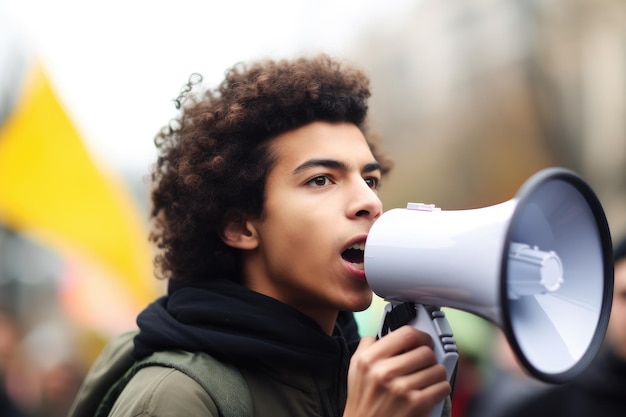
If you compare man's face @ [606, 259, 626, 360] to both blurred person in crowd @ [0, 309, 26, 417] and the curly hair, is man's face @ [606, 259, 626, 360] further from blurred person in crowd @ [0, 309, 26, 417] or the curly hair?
blurred person in crowd @ [0, 309, 26, 417]

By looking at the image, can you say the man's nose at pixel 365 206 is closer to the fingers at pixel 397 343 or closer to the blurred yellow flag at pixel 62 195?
the fingers at pixel 397 343

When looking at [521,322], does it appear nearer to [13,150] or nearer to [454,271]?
[454,271]

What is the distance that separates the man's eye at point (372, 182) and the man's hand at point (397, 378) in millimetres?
601

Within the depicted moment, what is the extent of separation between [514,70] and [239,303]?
14511 millimetres

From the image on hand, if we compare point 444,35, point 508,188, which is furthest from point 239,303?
point 444,35

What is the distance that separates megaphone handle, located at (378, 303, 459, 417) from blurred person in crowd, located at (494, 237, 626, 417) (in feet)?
5.05

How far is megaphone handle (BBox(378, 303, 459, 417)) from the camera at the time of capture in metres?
1.99

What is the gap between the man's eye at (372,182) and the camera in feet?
8.04

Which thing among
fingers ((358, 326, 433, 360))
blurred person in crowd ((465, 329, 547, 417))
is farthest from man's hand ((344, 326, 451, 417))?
blurred person in crowd ((465, 329, 547, 417))

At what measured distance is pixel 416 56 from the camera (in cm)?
1923

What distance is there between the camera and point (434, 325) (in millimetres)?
2016

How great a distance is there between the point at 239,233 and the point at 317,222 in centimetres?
34

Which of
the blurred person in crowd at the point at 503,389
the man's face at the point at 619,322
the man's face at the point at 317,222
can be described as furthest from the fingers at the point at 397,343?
the man's face at the point at 619,322

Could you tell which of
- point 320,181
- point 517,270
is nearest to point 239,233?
point 320,181
